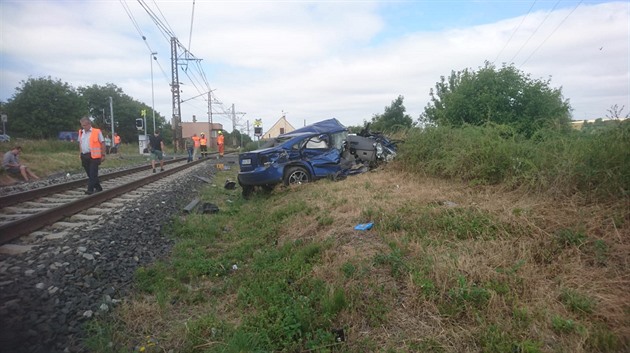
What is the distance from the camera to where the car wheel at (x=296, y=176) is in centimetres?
945

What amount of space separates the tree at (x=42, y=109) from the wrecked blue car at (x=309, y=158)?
5410 centimetres

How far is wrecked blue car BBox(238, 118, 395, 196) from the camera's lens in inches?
371

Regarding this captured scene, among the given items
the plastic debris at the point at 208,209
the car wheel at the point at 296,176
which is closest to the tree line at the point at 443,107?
the car wheel at the point at 296,176

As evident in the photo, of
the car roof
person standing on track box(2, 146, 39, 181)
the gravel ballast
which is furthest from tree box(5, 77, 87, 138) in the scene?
the gravel ballast

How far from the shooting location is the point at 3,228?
495 centimetres

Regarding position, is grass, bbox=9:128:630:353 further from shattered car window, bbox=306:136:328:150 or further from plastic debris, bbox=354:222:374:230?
shattered car window, bbox=306:136:328:150

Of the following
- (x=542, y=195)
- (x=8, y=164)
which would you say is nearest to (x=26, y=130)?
(x=8, y=164)

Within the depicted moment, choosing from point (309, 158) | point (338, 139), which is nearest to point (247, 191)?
point (309, 158)

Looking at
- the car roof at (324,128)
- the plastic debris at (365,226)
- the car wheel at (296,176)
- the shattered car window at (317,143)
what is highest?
the car roof at (324,128)

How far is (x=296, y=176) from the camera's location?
31.5ft

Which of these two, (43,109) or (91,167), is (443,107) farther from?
(43,109)

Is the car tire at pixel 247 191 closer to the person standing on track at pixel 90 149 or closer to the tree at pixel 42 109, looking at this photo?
the person standing on track at pixel 90 149

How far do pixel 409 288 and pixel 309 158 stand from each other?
683cm

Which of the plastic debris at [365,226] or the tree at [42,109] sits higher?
the tree at [42,109]
